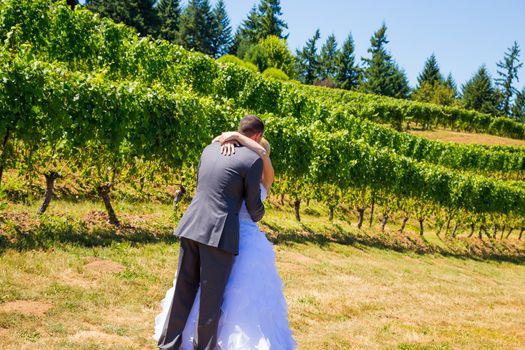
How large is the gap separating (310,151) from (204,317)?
34.9 ft

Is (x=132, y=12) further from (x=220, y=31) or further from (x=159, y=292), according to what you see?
(x=159, y=292)

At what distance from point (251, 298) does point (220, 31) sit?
251 ft

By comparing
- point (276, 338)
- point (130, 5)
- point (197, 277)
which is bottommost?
point (276, 338)

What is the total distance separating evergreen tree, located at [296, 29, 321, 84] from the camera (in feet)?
298

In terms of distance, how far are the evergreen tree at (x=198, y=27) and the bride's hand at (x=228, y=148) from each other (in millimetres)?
69673

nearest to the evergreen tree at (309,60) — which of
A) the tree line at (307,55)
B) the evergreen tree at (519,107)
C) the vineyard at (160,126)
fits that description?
the tree line at (307,55)

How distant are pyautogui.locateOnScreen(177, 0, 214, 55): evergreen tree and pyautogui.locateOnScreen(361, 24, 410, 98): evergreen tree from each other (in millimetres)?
25593

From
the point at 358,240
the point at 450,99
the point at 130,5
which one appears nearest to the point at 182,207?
the point at 358,240

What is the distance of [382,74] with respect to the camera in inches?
3027

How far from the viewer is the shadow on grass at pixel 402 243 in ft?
40.7

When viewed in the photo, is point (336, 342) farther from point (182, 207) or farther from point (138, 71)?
point (138, 71)

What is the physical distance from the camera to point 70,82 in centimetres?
805

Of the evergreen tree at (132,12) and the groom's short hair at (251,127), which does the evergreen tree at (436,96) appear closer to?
the evergreen tree at (132,12)

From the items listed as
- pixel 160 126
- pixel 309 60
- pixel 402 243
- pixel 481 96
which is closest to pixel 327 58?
pixel 309 60
